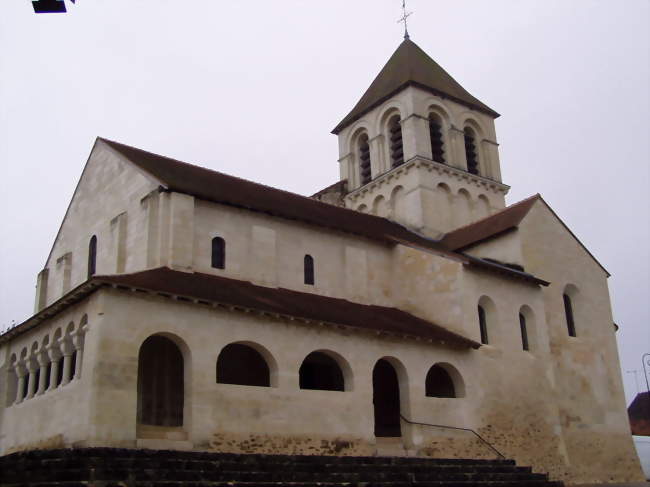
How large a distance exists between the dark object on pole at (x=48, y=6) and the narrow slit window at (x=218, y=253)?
15680 millimetres

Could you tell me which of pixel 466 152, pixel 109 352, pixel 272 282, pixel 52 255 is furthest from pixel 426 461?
pixel 466 152

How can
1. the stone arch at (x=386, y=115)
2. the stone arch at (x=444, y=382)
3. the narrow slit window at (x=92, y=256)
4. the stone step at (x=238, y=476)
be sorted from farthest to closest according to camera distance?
the stone arch at (x=386, y=115) → the narrow slit window at (x=92, y=256) → the stone arch at (x=444, y=382) → the stone step at (x=238, y=476)

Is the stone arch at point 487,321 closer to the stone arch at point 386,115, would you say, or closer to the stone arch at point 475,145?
the stone arch at point 475,145

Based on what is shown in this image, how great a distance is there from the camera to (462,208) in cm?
3662

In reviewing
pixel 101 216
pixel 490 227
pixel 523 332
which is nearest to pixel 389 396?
pixel 523 332

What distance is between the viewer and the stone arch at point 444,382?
24516 millimetres

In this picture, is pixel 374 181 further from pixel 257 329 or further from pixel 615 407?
pixel 257 329

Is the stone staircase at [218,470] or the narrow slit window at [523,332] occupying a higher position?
the narrow slit window at [523,332]

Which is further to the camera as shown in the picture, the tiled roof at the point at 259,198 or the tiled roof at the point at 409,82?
the tiled roof at the point at 409,82

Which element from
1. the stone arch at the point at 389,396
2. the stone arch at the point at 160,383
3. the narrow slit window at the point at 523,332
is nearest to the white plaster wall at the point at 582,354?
the narrow slit window at the point at 523,332

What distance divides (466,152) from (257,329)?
2190cm

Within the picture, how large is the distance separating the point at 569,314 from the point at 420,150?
10668 millimetres

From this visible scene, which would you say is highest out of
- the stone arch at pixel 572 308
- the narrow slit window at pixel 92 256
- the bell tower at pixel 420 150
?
the bell tower at pixel 420 150

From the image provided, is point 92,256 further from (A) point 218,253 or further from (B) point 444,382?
(B) point 444,382
